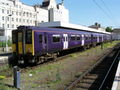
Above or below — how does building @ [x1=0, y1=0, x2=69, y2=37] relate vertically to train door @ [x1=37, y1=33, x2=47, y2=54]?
above

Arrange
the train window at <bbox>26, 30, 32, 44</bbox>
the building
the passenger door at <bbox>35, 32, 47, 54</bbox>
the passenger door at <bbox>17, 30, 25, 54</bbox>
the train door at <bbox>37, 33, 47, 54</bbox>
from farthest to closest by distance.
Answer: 1. the building
2. the train door at <bbox>37, 33, 47, 54</bbox>
3. the passenger door at <bbox>35, 32, 47, 54</bbox>
4. the passenger door at <bbox>17, 30, 25, 54</bbox>
5. the train window at <bbox>26, 30, 32, 44</bbox>

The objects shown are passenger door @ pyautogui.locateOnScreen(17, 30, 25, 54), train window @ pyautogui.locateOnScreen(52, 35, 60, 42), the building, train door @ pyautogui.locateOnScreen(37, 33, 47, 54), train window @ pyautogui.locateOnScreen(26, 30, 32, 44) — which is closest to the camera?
train window @ pyautogui.locateOnScreen(26, 30, 32, 44)

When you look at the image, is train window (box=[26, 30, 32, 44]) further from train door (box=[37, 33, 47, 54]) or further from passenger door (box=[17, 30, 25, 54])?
train door (box=[37, 33, 47, 54])

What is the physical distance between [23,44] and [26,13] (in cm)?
7614

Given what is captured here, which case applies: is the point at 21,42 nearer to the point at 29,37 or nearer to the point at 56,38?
the point at 29,37

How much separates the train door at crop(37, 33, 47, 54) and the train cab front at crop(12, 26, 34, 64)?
2.66ft

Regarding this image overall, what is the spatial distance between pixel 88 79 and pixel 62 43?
30.8 ft

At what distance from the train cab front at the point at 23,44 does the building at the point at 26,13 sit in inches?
1815

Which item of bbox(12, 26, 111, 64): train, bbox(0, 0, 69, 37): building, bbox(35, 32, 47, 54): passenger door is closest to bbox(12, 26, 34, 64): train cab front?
bbox(12, 26, 111, 64): train

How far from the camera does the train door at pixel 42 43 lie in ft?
50.1

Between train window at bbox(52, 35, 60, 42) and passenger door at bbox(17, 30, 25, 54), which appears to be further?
train window at bbox(52, 35, 60, 42)

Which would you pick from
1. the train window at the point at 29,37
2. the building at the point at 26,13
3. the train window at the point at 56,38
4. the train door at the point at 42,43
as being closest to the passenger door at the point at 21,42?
the train window at the point at 29,37

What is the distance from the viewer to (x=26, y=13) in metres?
88.8

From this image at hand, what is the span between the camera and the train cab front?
14.6m
